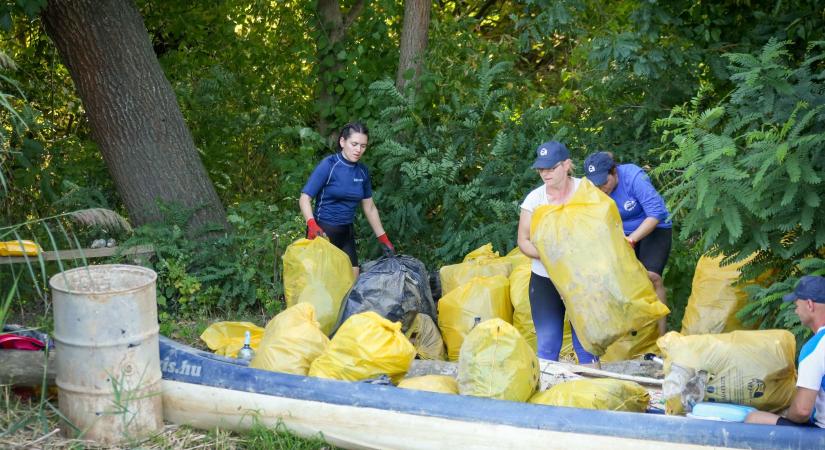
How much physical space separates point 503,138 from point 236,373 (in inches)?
126

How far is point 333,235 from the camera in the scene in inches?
234

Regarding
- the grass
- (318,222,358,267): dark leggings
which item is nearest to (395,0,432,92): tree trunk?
(318,222,358,267): dark leggings

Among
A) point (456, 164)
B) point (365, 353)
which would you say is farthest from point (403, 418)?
point (456, 164)

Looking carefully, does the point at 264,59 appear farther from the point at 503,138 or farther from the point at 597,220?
the point at 597,220

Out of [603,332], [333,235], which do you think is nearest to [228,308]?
[333,235]

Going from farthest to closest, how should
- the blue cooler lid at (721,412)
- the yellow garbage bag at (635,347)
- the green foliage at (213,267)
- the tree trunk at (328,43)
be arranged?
the tree trunk at (328,43), the green foliage at (213,267), the yellow garbage bag at (635,347), the blue cooler lid at (721,412)

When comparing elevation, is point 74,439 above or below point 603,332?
below

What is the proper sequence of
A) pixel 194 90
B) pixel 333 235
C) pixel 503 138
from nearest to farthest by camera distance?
pixel 333 235 → pixel 503 138 → pixel 194 90

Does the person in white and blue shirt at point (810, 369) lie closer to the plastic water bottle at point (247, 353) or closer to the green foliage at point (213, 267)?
the plastic water bottle at point (247, 353)

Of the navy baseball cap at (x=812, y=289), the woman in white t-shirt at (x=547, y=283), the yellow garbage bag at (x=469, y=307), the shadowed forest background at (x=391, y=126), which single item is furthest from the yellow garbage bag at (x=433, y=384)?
the navy baseball cap at (x=812, y=289)

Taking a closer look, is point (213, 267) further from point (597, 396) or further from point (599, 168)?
point (597, 396)

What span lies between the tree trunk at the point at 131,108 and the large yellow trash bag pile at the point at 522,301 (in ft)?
7.97

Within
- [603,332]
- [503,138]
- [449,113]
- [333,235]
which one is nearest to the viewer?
[603,332]

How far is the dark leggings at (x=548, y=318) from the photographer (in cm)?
484
